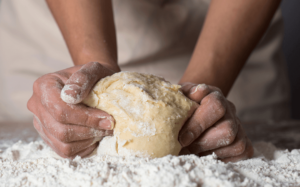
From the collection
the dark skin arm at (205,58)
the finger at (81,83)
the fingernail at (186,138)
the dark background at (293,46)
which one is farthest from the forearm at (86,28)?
the dark background at (293,46)

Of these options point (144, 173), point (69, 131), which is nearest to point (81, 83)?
point (69, 131)

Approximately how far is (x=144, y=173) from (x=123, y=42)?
1467mm

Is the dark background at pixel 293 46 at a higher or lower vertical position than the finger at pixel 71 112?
lower

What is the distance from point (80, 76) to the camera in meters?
0.85

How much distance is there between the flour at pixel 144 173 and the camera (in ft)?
2.09

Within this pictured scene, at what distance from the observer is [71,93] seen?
797mm

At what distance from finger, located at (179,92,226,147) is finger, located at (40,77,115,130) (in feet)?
0.86

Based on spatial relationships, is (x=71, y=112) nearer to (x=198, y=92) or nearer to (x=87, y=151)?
(x=87, y=151)

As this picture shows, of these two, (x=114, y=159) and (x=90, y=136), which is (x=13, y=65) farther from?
(x=114, y=159)

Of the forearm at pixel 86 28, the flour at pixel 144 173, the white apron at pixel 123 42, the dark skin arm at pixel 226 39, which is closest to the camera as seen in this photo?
the flour at pixel 144 173

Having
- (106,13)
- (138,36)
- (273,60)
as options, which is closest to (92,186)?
(106,13)

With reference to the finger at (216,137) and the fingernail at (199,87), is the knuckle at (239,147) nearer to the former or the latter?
the finger at (216,137)

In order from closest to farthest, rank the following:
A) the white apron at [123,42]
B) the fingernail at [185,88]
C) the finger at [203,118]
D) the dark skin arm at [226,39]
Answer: the finger at [203,118] < the fingernail at [185,88] < the dark skin arm at [226,39] < the white apron at [123,42]

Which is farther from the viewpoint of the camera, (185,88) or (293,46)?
(293,46)
